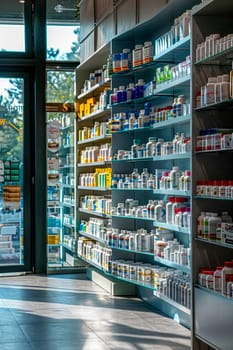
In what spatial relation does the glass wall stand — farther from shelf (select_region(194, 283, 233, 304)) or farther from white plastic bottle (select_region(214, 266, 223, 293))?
white plastic bottle (select_region(214, 266, 223, 293))

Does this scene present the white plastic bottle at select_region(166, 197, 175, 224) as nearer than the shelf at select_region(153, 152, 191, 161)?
No

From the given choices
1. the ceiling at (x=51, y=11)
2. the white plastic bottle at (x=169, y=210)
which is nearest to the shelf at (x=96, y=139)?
the ceiling at (x=51, y=11)

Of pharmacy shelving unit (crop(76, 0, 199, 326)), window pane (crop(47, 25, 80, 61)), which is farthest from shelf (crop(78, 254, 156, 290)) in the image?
window pane (crop(47, 25, 80, 61))

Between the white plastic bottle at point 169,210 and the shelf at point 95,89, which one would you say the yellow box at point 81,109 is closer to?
the shelf at point 95,89

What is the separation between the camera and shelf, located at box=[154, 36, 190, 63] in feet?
21.8

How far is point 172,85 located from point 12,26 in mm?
4636

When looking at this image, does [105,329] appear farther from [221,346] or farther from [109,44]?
[109,44]

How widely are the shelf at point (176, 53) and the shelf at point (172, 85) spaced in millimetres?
305

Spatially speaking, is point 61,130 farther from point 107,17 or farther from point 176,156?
point 176,156

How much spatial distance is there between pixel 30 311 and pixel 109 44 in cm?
341

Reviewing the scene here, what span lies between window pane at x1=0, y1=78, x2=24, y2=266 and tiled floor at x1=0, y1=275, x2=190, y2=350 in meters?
1.35

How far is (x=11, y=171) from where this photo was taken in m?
10.9

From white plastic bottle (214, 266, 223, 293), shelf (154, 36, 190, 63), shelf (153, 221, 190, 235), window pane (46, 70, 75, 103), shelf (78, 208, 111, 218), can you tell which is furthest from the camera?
window pane (46, 70, 75, 103)

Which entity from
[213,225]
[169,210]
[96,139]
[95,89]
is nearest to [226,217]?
[213,225]
